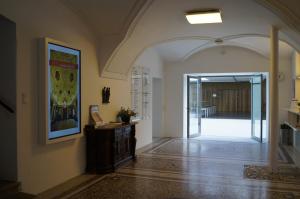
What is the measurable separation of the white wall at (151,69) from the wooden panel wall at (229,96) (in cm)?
1283

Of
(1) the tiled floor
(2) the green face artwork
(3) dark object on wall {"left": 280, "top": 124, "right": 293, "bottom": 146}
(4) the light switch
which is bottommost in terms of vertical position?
(1) the tiled floor

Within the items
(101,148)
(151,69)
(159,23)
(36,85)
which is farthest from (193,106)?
(36,85)

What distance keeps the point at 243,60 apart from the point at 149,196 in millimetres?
6925

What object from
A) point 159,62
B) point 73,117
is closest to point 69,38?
point 73,117

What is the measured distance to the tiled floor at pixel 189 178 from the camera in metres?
4.44

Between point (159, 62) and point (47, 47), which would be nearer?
point (47, 47)

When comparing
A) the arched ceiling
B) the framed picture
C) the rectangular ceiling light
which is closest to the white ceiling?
the arched ceiling

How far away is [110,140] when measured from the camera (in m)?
5.65

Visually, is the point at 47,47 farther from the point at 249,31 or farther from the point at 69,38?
the point at 249,31

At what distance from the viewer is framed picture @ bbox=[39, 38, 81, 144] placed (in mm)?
4320

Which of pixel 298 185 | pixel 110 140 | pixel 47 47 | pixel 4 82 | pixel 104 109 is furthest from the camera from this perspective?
pixel 104 109

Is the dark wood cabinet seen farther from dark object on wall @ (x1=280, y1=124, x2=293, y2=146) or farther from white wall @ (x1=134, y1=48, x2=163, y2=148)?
dark object on wall @ (x1=280, y1=124, x2=293, y2=146)

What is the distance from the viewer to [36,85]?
4.29m

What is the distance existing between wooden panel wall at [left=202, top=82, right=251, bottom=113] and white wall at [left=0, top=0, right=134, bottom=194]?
17.7 m
